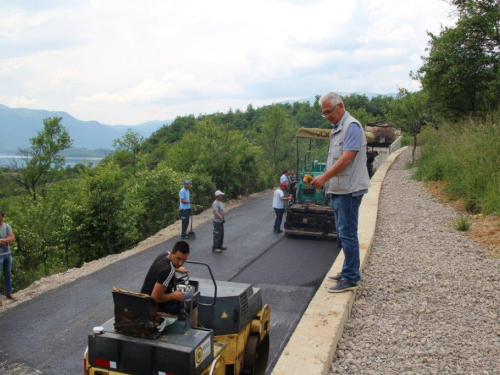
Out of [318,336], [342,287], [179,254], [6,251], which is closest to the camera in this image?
[179,254]

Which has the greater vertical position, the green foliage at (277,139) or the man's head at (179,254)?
the green foliage at (277,139)

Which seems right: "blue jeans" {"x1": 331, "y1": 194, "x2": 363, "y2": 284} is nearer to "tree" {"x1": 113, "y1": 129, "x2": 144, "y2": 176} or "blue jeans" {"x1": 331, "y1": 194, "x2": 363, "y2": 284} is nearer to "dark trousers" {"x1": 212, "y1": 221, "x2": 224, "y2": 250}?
"dark trousers" {"x1": 212, "y1": 221, "x2": 224, "y2": 250}

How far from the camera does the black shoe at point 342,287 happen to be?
5.50 metres

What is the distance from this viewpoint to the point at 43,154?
38188mm

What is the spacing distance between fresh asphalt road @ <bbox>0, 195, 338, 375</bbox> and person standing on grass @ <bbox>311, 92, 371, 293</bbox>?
1.80m

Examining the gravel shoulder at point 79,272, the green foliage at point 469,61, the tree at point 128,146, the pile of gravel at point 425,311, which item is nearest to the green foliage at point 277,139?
the tree at point 128,146

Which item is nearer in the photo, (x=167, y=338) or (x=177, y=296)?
(x=167, y=338)

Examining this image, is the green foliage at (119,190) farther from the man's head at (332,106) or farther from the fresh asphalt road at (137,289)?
the man's head at (332,106)

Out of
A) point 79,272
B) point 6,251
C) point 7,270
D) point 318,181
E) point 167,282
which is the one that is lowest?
point 79,272

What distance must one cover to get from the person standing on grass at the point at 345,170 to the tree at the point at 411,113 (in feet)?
67.1

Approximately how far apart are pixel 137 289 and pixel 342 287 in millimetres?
4578

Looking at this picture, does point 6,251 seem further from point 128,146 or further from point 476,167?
point 128,146

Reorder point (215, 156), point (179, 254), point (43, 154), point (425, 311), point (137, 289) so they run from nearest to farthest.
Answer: point (179, 254) → point (425, 311) → point (137, 289) → point (215, 156) → point (43, 154)

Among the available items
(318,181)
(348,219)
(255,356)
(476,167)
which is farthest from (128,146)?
(255,356)
